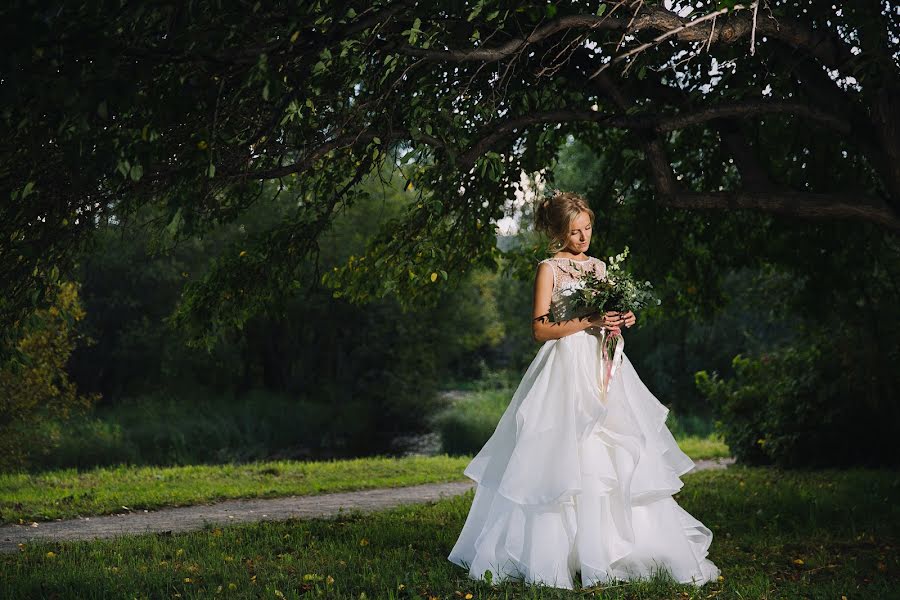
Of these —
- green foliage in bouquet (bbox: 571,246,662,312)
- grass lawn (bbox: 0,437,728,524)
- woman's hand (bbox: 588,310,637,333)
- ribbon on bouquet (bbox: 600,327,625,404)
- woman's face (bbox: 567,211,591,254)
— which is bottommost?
grass lawn (bbox: 0,437,728,524)

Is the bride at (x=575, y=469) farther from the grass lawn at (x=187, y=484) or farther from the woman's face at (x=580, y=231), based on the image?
the grass lawn at (x=187, y=484)

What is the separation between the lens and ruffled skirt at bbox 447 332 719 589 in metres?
5.75

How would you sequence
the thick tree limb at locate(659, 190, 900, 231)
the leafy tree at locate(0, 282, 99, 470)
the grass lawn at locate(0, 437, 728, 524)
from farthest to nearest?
the leafy tree at locate(0, 282, 99, 470)
the grass lawn at locate(0, 437, 728, 524)
the thick tree limb at locate(659, 190, 900, 231)

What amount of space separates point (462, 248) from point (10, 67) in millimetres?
6756

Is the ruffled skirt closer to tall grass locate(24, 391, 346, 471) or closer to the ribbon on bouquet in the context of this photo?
the ribbon on bouquet

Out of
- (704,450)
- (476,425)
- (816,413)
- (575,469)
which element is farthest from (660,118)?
(476,425)

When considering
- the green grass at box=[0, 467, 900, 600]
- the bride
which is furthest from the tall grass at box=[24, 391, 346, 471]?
the bride

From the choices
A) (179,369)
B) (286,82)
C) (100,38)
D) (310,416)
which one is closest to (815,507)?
(286,82)

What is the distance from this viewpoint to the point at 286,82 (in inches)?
210

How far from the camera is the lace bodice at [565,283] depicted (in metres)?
6.05

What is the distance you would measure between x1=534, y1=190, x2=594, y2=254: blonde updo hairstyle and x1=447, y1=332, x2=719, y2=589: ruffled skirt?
663 mm

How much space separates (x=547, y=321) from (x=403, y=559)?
2161mm

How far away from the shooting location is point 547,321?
19.7 ft

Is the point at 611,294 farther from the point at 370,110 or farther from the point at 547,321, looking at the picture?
the point at 370,110
